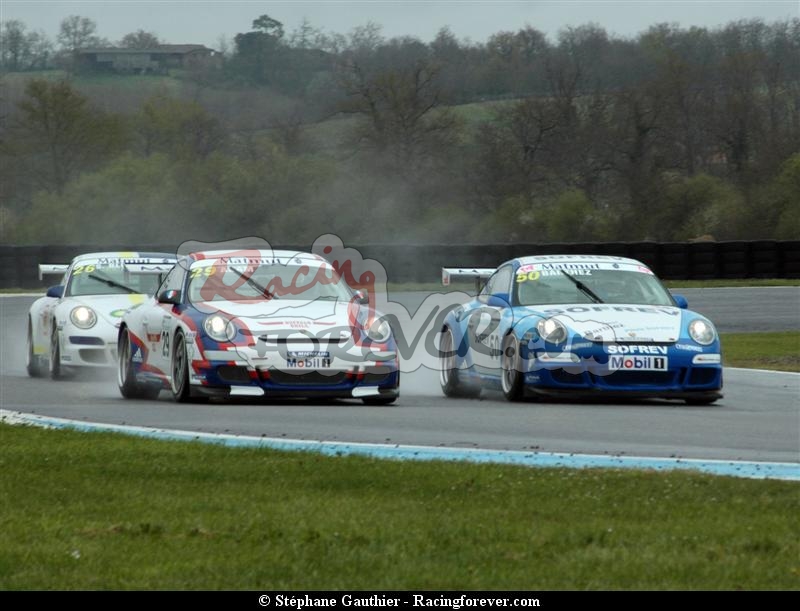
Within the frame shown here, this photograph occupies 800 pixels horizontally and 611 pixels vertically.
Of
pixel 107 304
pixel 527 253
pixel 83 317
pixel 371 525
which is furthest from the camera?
pixel 527 253

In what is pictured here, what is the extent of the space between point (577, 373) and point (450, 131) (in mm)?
51769

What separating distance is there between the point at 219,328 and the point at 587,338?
2.89 m

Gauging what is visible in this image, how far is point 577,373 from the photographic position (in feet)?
37.7

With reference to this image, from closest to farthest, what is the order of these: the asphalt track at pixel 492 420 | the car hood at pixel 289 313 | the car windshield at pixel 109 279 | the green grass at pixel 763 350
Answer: the asphalt track at pixel 492 420
the car hood at pixel 289 313
the car windshield at pixel 109 279
the green grass at pixel 763 350

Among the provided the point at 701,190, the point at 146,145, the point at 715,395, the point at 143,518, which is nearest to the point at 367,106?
the point at 146,145

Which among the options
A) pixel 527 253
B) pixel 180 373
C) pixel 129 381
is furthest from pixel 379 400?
pixel 527 253

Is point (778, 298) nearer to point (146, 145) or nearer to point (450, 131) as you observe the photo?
point (450, 131)

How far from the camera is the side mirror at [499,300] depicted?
12.6 m

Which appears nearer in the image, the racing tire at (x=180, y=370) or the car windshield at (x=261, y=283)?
the racing tire at (x=180, y=370)

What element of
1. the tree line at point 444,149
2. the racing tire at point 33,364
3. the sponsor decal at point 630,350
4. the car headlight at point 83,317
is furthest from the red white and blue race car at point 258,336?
the tree line at point 444,149

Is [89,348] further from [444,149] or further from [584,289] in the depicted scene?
[444,149]

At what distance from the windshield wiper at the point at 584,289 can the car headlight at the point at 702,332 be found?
93 cm

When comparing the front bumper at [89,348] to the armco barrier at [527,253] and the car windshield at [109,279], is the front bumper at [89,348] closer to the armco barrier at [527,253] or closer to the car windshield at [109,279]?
the car windshield at [109,279]

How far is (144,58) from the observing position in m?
90.6
